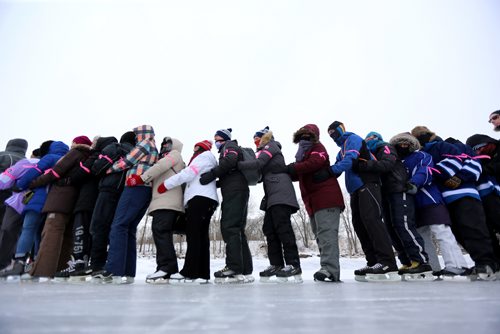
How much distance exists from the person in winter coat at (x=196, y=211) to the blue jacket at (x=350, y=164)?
5.61 ft

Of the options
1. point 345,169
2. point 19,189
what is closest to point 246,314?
point 345,169

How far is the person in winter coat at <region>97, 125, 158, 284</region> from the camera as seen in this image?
374cm

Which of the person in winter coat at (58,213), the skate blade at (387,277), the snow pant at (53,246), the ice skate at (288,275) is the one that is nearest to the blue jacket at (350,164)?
the skate blade at (387,277)

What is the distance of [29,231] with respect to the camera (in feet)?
14.5

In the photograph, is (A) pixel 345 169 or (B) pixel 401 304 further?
(A) pixel 345 169

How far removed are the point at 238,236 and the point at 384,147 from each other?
2481 millimetres

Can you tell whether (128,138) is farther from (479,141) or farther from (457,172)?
(479,141)

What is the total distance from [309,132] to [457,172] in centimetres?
208

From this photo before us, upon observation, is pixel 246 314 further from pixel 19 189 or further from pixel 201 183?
pixel 19 189

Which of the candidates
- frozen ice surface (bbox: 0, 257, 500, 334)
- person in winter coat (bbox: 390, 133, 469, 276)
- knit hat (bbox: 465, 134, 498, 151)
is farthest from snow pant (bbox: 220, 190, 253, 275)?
knit hat (bbox: 465, 134, 498, 151)

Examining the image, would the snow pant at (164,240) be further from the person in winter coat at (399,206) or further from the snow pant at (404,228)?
the snow pant at (404,228)

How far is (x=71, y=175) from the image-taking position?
169 inches

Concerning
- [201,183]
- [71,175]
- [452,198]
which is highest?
[71,175]

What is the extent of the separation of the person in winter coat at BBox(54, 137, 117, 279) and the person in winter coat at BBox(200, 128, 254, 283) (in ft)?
5.60
